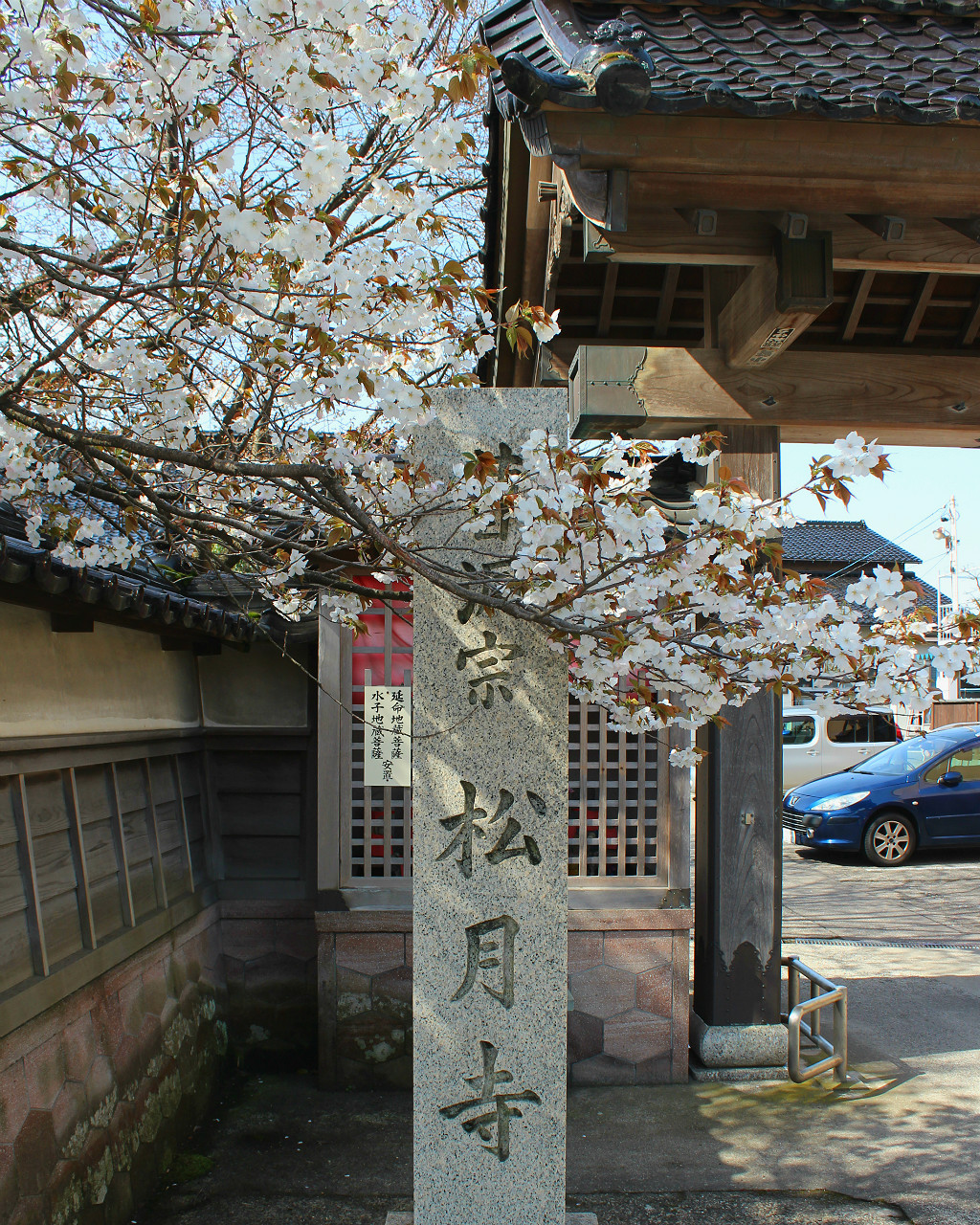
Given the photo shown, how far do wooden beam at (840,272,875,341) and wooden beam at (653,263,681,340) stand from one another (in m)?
0.88

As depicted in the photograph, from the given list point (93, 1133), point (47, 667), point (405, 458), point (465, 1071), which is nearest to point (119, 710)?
point (47, 667)

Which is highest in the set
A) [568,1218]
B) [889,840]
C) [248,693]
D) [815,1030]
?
[248,693]

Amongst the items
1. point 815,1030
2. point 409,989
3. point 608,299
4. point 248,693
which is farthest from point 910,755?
point 608,299

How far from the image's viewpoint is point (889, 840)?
41.0ft

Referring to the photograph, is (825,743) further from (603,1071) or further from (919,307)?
(919,307)

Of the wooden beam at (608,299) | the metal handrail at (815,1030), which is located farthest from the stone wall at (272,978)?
the wooden beam at (608,299)

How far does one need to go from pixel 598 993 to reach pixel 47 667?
12.1 ft

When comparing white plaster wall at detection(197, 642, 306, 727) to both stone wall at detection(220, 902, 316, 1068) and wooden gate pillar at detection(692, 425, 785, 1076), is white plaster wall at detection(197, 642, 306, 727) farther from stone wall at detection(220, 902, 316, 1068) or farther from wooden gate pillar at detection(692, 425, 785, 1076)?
wooden gate pillar at detection(692, 425, 785, 1076)

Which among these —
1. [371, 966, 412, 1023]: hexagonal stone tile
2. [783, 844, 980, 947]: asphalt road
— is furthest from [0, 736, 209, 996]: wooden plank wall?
[783, 844, 980, 947]: asphalt road

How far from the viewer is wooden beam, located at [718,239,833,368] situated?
3.79m

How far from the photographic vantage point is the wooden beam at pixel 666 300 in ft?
15.8

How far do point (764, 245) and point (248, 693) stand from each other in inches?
166

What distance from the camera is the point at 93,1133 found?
4.02 m

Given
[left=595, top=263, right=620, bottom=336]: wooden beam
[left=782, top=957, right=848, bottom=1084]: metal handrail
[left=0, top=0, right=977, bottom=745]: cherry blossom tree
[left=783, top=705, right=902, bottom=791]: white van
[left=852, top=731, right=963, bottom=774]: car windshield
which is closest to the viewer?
[left=0, top=0, right=977, bottom=745]: cherry blossom tree
